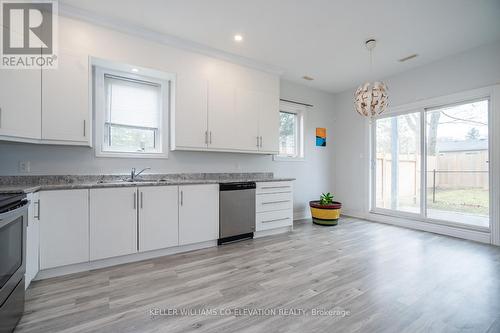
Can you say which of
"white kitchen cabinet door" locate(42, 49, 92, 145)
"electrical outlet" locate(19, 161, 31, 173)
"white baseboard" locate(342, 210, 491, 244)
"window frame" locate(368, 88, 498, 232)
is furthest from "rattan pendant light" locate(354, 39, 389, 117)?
"electrical outlet" locate(19, 161, 31, 173)

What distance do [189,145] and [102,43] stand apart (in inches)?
61.7

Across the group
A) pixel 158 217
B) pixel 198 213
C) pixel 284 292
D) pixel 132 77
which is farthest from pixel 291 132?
pixel 284 292

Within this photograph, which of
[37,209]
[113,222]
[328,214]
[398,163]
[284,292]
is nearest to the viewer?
[284,292]

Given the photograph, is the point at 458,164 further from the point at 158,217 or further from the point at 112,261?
the point at 112,261

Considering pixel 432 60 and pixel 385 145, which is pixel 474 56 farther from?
pixel 385 145

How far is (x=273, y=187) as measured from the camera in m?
3.80

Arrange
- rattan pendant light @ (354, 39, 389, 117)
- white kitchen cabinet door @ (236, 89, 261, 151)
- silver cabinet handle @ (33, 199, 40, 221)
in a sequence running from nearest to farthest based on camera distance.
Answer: silver cabinet handle @ (33, 199, 40, 221), rattan pendant light @ (354, 39, 389, 117), white kitchen cabinet door @ (236, 89, 261, 151)

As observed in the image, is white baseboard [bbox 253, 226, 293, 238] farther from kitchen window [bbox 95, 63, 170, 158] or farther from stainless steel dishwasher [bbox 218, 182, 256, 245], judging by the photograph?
kitchen window [bbox 95, 63, 170, 158]

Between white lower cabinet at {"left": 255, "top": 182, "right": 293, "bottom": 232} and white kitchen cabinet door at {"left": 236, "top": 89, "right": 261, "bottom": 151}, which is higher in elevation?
white kitchen cabinet door at {"left": 236, "top": 89, "right": 261, "bottom": 151}

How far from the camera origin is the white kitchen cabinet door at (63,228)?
2.22m

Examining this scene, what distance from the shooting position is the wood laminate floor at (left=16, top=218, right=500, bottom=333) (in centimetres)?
162

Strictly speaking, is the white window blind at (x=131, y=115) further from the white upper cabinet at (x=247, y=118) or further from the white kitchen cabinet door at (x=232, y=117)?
the white upper cabinet at (x=247, y=118)

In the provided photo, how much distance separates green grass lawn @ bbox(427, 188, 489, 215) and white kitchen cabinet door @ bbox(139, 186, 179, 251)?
4325 mm

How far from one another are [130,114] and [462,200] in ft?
17.5
